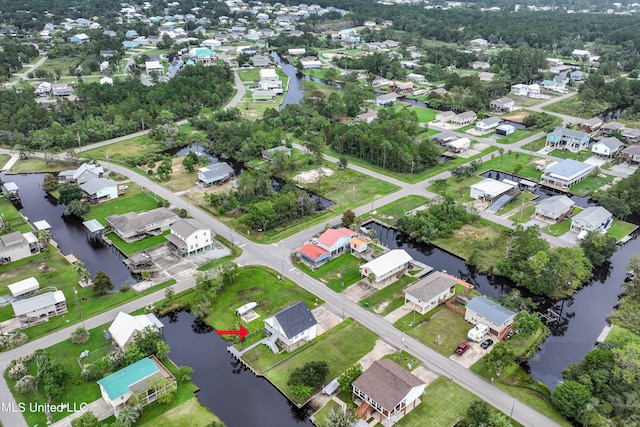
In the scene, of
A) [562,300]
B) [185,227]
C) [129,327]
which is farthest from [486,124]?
[129,327]

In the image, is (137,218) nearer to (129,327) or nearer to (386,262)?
(129,327)

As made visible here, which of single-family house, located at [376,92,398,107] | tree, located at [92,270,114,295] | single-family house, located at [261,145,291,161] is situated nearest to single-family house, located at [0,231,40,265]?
tree, located at [92,270,114,295]

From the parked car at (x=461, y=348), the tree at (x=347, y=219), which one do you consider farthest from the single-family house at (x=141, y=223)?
the parked car at (x=461, y=348)

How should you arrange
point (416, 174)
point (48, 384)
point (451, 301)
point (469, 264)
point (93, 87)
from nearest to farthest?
point (48, 384) → point (451, 301) → point (469, 264) → point (416, 174) → point (93, 87)

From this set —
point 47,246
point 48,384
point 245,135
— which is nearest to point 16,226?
point 47,246

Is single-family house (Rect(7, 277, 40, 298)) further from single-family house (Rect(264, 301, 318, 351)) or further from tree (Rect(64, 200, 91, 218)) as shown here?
single-family house (Rect(264, 301, 318, 351))

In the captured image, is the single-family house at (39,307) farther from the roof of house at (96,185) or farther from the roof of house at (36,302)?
the roof of house at (96,185)

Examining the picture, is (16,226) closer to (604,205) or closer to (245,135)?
(245,135)
